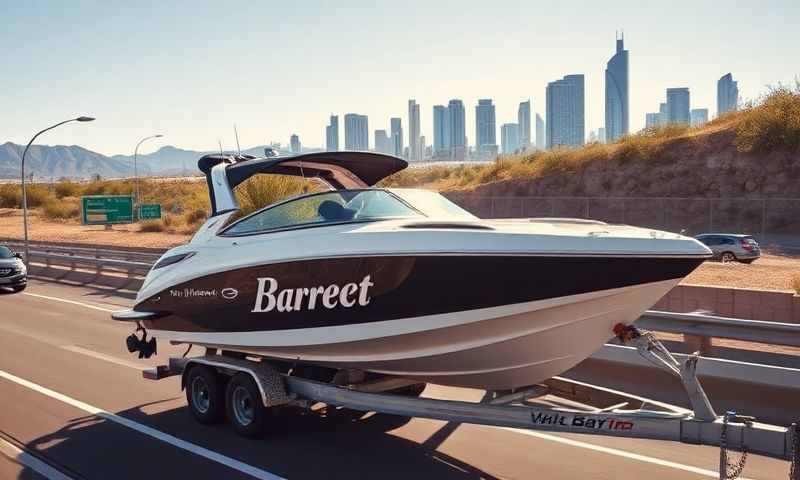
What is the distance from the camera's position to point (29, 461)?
7.53 metres

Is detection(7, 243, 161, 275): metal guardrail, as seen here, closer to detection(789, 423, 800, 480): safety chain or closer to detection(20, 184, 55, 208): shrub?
detection(789, 423, 800, 480): safety chain

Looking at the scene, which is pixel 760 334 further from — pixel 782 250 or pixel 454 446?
pixel 782 250

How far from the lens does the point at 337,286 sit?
7.10 meters

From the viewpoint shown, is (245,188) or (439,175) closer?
(245,188)

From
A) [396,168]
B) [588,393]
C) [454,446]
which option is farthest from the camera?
[396,168]

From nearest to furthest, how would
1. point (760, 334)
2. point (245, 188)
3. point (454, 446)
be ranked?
point (454, 446) < point (760, 334) < point (245, 188)

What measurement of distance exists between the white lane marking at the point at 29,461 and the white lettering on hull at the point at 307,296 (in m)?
2.18

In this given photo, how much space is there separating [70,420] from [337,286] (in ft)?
12.4

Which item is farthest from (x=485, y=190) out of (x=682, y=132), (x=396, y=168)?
(x=396, y=168)

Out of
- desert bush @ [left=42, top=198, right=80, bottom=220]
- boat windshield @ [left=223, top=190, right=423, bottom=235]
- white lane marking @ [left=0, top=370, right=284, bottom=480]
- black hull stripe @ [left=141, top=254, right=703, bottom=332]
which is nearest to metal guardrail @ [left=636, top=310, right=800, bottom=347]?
black hull stripe @ [left=141, top=254, right=703, bottom=332]

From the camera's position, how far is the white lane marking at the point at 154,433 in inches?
281

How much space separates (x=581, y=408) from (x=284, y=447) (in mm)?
2766

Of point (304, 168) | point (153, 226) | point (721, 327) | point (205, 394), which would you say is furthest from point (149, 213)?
point (721, 327)

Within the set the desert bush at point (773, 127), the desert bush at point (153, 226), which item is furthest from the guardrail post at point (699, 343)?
→ the desert bush at point (153, 226)
